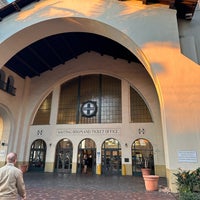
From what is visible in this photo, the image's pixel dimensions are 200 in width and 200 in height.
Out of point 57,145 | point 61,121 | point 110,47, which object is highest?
point 110,47

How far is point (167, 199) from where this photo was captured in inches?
249

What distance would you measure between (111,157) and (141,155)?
2.34m

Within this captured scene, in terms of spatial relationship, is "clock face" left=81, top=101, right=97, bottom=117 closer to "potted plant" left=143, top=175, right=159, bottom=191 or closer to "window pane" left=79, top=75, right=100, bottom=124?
"window pane" left=79, top=75, right=100, bottom=124

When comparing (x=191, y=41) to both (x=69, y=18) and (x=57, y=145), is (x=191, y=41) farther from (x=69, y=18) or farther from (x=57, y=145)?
(x=57, y=145)

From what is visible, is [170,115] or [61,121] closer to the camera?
[170,115]

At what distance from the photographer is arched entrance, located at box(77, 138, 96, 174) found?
14203mm

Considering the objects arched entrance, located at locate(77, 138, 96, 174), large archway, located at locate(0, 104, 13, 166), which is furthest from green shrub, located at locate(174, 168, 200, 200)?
large archway, located at locate(0, 104, 13, 166)

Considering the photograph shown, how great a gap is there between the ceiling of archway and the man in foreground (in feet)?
38.1

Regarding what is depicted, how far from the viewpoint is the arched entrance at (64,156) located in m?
14.4

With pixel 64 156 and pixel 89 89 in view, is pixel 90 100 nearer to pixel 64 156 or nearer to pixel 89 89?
pixel 89 89

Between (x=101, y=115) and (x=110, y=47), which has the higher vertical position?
(x=110, y=47)

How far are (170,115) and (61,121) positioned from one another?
10446 mm

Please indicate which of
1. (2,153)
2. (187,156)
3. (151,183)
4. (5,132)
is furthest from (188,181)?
(5,132)

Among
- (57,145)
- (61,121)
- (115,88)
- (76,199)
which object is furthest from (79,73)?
(76,199)
